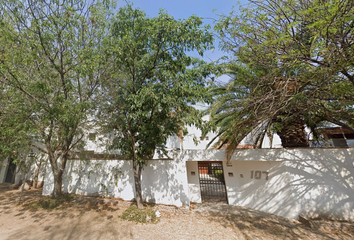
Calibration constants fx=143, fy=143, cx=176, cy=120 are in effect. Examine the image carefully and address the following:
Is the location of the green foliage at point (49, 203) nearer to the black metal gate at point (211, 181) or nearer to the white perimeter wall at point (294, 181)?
the white perimeter wall at point (294, 181)

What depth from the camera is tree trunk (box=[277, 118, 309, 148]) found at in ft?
20.4

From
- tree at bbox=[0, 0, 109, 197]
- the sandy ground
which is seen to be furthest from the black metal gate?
tree at bbox=[0, 0, 109, 197]

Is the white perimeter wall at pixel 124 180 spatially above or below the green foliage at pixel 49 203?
above

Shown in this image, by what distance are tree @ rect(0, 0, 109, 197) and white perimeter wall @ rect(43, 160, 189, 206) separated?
2.42m

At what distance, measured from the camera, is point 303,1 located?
161 inches

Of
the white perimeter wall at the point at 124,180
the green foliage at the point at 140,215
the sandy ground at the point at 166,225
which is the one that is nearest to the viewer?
the sandy ground at the point at 166,225

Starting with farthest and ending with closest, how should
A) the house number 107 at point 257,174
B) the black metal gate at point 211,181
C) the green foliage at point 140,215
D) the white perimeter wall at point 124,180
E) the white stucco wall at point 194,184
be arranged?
the black metal gate at point 211,181 < the white stucco wall at point 194,184 < the white perimeter wall at point 124,180 < the house number 107 at point 257,174 < the green foliage at point 140,215

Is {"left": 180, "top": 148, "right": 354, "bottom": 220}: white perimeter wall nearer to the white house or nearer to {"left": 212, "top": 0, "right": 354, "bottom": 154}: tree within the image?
the white house

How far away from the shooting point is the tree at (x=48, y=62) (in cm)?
487

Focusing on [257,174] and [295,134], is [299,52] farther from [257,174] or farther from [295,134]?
[257,174]

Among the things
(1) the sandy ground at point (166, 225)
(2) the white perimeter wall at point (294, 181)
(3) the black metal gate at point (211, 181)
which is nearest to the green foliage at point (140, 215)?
(1) the sandy ground at point (166, 225)

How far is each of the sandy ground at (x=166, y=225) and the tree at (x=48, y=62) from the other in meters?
2.96

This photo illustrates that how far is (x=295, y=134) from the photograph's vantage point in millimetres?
6320

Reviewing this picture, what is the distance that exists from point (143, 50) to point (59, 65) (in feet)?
12.2
